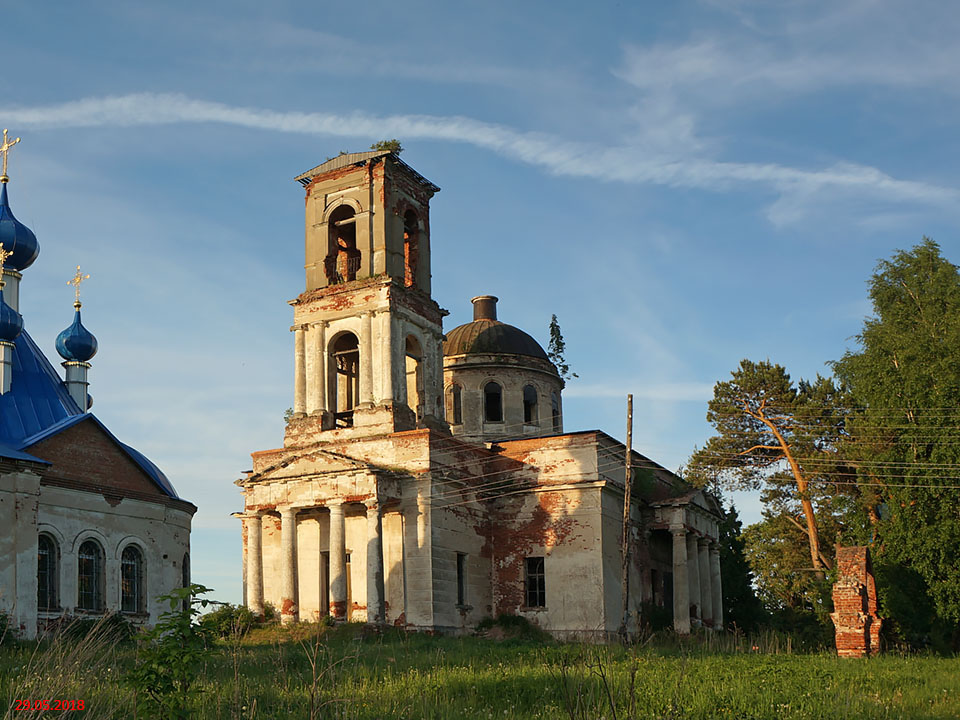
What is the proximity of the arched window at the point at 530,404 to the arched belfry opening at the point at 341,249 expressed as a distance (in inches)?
311

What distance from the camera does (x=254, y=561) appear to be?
27234 millimetres

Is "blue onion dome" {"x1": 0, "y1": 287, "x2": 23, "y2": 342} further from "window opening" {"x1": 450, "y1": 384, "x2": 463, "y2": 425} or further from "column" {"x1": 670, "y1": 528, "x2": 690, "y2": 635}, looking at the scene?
"column" {"x1": 670, "y1": 528, "x2": 690, "y2": 635}

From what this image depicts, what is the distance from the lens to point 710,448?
32.5 meters

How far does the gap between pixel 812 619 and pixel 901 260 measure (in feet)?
38.4

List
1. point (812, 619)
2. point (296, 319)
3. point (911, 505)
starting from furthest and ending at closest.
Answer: point (812, 619), point (296, 319), point (911, 505)

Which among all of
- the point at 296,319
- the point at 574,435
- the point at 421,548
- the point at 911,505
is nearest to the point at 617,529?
the point at 574,435

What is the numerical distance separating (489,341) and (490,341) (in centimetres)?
3

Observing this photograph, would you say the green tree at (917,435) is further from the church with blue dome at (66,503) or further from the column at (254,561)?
the church with blue dome at (66,503)

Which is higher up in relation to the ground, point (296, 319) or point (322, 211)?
point (322, 211)

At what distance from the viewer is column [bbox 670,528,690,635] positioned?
94.9ft

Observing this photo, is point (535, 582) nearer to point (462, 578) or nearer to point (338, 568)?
point (462, 578)

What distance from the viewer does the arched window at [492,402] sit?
34.4 metres

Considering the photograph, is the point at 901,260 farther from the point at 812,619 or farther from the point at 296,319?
the point at 296,319

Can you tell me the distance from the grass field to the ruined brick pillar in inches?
22.3
